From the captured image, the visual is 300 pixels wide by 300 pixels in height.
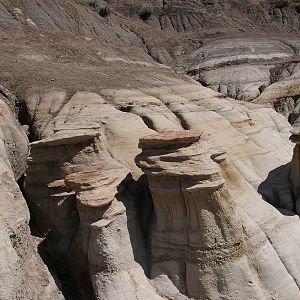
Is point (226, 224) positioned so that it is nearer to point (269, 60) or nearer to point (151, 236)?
point (151, 236)

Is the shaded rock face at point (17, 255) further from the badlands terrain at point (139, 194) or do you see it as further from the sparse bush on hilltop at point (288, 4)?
the sparse bush on hilltop at point (288, 4)

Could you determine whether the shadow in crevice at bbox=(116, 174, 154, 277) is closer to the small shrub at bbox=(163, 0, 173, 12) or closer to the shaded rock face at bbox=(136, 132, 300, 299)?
the shaded rock face at bbox=(136, 132, 300, 299)

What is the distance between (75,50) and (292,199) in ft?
44.9

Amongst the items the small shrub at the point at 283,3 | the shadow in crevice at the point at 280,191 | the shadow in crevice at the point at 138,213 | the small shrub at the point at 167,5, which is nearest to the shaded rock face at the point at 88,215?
the shadow in crevice at the point at 138,213

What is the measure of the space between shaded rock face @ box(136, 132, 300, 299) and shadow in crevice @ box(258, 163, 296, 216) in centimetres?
245

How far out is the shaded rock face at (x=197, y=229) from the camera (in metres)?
8.14

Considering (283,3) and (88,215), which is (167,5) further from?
(88,215)

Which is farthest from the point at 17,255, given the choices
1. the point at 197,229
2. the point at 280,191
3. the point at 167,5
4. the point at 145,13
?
the point at 167,5

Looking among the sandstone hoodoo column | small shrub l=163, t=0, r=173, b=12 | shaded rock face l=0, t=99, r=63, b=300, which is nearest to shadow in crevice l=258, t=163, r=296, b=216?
the sandstone hoodoo column

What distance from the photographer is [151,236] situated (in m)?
8.82

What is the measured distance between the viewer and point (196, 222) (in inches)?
327

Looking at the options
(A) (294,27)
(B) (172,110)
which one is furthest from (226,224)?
(A) (294,27)

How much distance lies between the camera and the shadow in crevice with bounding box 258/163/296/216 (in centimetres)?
1082

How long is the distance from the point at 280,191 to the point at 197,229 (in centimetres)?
357
